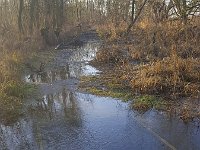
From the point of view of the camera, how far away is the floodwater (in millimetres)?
6566

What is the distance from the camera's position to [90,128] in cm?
735

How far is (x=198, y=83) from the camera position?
970 cm

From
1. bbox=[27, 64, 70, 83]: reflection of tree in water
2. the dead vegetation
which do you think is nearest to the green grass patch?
bbox=[27, 64, 70, 83]: reflection of tree in water

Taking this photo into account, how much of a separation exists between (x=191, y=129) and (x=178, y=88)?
8.09ft

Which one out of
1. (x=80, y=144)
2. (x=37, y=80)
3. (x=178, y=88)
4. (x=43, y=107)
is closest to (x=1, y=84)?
(x=43, y=107)

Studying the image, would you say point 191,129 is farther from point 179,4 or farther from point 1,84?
point 179,4

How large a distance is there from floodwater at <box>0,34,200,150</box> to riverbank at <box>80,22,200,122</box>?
430mm

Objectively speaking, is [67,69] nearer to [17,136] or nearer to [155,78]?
[155,78]

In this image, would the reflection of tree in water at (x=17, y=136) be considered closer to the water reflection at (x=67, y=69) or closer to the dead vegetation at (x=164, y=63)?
the dead vegetation at (x=164, y=63)

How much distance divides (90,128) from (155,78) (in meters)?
3.05

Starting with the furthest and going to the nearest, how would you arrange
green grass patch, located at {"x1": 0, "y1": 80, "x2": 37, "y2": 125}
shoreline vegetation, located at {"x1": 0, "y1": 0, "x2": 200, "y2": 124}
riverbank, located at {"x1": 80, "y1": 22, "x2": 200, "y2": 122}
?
shoreline vegetation, located at {"x1": 0, "y1": 0, "x2": 200, "y2": 124} → riverbank, located at {"x1": 80, "y1": 22, "x2": 200, "y2": 122} → green grass patch, located at {"x1": 0, "y1": 80, "x2": 37, "y2": 125}

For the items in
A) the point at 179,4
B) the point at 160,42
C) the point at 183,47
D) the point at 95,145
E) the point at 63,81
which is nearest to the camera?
the point at 95,145

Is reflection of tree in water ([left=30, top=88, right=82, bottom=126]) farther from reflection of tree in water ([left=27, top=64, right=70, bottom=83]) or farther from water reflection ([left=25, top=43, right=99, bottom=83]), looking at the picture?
water reflection ([left=25, top=43, right=99, bottom=83])

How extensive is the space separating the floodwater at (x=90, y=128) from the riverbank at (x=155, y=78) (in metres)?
0.43
